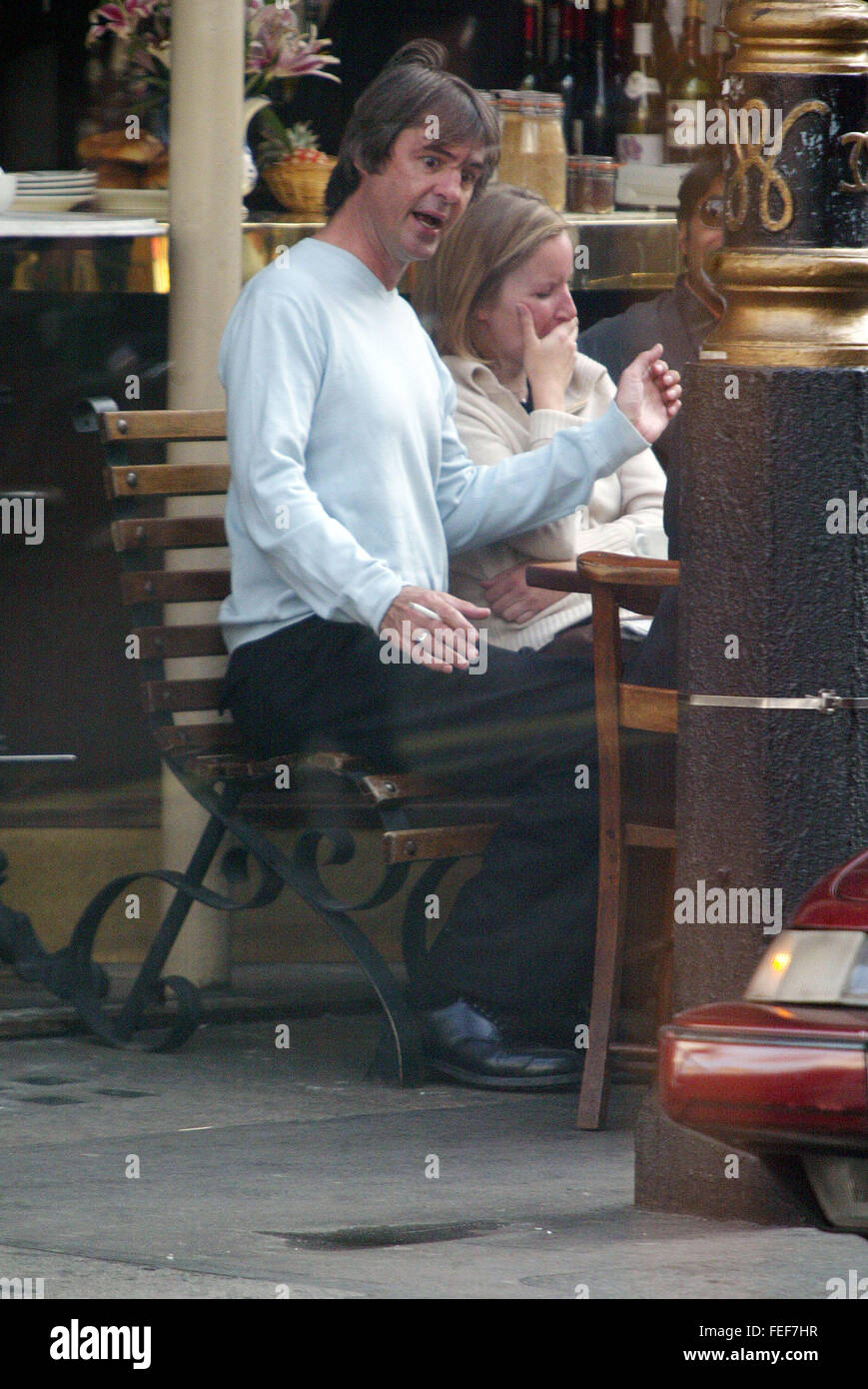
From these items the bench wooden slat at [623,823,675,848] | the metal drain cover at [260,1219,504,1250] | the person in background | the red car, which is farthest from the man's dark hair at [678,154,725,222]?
the red car

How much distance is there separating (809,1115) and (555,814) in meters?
2.37

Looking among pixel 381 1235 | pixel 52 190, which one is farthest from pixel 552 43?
pixel 381 1235

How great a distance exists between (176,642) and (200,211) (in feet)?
3.52

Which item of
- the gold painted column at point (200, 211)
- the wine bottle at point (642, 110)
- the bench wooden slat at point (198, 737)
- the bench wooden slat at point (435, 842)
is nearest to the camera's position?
the bench wooden slat at point (435, 842)

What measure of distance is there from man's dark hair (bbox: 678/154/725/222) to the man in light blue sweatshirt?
49.6 inches

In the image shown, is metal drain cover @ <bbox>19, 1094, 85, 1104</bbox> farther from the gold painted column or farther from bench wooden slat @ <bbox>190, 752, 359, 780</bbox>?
the gold painted column

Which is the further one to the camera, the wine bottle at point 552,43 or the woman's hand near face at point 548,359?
the wine bottle at point 552,43

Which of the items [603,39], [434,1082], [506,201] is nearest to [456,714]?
[434,1082]

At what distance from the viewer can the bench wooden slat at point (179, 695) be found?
5875 mm

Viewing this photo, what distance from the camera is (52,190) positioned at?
680 cm

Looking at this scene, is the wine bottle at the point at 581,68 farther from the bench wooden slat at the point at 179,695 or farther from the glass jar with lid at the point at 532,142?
the bench wooden slat at the point at 179,695

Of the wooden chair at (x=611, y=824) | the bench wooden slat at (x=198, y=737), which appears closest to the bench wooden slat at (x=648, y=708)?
the wooden chair at (x=611, y=824)

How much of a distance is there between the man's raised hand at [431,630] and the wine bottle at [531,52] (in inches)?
118

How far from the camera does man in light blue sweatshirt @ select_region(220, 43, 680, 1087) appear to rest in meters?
5.48
